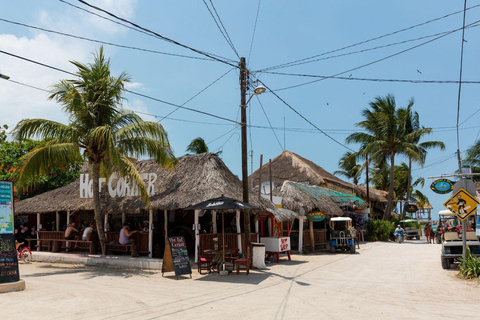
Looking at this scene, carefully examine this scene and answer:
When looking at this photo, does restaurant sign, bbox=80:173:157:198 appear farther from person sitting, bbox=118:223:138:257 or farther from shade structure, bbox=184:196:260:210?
shade structure, bbox=184:196:260:210

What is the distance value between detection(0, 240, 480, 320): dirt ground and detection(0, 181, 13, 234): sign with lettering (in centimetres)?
165

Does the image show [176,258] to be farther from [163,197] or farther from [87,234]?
[87,234]

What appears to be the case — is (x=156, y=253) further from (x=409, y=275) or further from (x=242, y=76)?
(x=409, y=275)

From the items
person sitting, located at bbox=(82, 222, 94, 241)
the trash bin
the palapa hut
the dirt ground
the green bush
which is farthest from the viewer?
the green bush

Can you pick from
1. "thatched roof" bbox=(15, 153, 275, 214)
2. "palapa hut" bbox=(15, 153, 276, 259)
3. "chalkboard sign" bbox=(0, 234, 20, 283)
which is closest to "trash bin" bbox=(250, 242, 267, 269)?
"palapa hut" bbox=(15, 153, 276, 259)

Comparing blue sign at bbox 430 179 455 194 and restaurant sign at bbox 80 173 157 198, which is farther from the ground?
restaurant sign at bbox 80 173 157 198

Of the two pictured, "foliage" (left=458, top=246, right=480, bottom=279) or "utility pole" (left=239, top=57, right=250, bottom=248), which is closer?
"foliage" (left=458, top=246, right=480, bottom=279)

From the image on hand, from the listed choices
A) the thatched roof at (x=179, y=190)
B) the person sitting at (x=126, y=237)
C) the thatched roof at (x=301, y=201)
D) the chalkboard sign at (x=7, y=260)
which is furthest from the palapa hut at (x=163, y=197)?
the chalkboard sign at (x=7, y=260)

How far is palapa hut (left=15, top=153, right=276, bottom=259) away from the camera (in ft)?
51.0

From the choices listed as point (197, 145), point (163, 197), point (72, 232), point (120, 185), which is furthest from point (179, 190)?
point (197, 145)

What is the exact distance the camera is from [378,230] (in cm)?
3250

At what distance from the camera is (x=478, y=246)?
13922 millimetres

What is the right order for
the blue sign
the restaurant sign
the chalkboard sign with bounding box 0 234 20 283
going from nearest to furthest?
1. the chalkboard sign with bounding box 0 234 20 283
2. the blue sign
3. the restaurant sign

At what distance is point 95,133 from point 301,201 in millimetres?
10957
